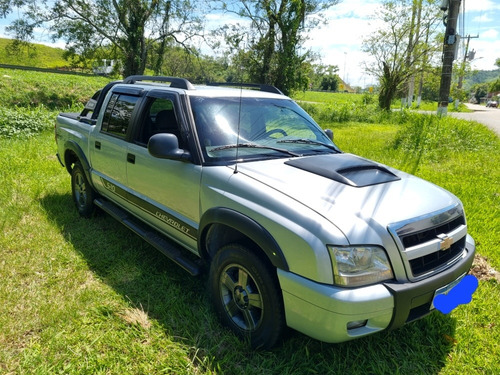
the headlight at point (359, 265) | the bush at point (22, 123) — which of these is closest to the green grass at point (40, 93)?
the bush at point (22, 123)

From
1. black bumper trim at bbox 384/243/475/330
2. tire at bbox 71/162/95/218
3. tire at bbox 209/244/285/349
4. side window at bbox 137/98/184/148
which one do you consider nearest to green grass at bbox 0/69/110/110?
tire at bbox 71/162/95/218

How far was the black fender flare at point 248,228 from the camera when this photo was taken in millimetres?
2117

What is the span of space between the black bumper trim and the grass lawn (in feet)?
1.54

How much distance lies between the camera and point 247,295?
7.89 ft

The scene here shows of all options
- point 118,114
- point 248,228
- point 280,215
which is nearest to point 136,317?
point 248,228

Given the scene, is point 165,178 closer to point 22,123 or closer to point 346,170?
point 346,170

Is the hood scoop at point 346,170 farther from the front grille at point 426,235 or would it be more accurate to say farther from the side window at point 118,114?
the side window at point 118,114

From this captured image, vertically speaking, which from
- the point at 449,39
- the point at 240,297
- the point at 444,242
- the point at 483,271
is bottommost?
the point at 483,271

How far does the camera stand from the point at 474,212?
15.6 feet

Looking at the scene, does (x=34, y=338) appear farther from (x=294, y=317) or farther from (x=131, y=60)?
(x=131, y=60)

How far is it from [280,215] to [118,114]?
2562 mm

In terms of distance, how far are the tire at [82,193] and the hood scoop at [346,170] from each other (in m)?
3.04

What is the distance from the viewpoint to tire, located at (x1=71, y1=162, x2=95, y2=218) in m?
4.64

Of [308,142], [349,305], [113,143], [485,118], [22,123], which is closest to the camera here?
[349,305]
